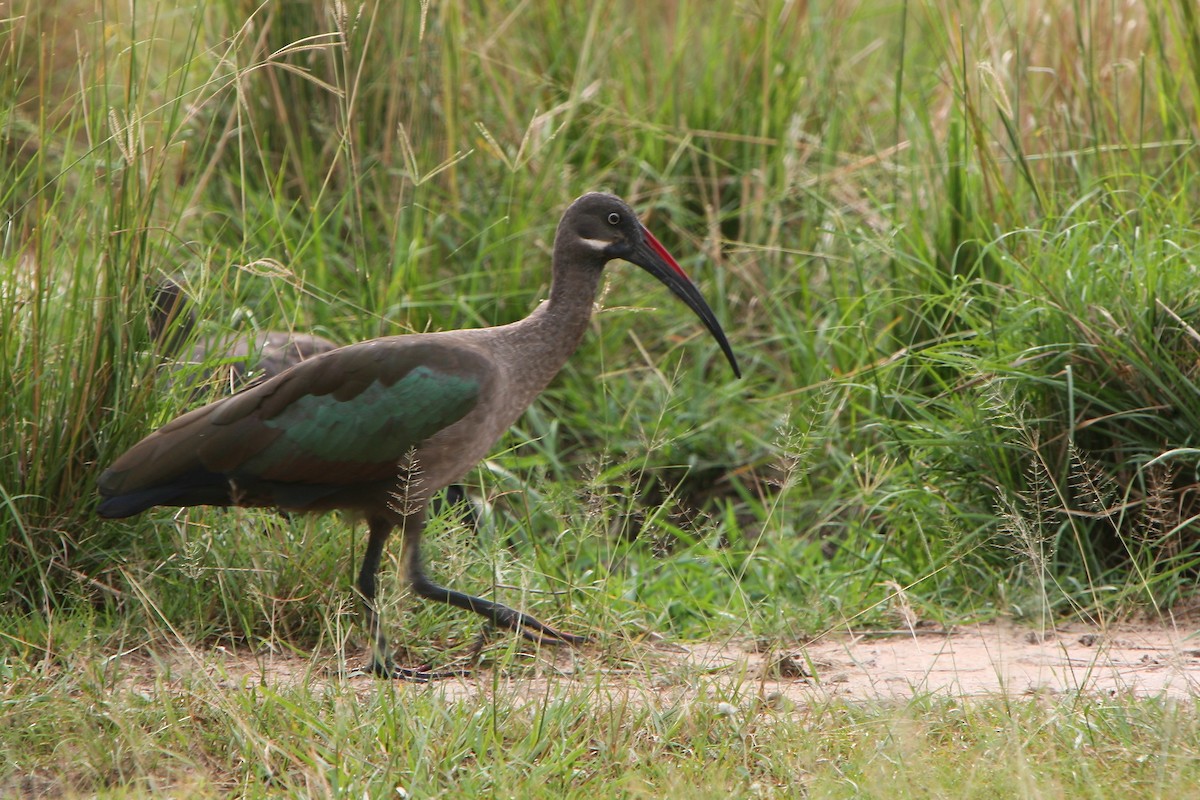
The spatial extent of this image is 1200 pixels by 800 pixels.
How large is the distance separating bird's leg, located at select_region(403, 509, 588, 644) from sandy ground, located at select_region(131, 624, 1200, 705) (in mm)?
84

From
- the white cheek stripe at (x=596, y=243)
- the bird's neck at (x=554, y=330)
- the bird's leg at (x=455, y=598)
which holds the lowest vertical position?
the bird's leg at (x=455, y=598)

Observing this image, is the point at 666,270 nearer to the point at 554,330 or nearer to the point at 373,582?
the point at 554,330

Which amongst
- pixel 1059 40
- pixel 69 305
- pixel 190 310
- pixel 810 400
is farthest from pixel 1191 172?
pixel 69 305

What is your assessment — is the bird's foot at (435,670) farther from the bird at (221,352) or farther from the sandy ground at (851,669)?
the bird at (221,352)

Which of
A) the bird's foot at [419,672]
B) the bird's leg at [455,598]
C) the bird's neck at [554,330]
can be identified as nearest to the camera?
the bird's foot at [419,672]

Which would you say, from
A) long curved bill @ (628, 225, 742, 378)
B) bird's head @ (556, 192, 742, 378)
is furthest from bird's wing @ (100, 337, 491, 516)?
long curved bill @ (628, 225, 742, 378)

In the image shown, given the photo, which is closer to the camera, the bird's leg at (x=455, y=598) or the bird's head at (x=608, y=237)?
the bird's leg at (x=455, y=598)

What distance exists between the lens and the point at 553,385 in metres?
6.32

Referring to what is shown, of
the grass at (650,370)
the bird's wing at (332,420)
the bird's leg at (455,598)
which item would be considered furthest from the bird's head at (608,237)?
the bird's leg at (455,598)

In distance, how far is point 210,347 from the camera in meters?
4.88

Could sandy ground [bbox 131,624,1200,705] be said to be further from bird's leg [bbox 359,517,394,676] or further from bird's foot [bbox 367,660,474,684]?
bird's leg [bbox 359,517,394,676]

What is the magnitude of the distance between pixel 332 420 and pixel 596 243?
102 cm

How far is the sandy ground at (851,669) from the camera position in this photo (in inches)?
147

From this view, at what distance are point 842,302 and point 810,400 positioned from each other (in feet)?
2.08
